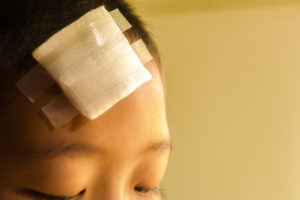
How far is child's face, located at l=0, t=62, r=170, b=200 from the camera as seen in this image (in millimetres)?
353

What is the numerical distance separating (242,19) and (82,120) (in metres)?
0.62

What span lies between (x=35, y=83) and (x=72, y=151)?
0.07 meters

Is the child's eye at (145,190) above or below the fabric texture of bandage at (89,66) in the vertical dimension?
below

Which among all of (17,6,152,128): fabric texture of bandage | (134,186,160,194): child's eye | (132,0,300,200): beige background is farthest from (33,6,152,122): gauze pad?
(132,0,300,200): beige background

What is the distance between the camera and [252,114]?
2.76ft

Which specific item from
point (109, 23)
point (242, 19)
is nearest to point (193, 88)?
point (242, 19)

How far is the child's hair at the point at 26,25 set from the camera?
1.18 ft

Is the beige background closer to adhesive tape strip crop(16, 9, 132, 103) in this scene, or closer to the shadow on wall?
the shadow on wall

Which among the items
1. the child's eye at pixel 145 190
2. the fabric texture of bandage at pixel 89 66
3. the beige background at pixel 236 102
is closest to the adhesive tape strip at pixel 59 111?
the fabric texture of bandage at pixel 89 66

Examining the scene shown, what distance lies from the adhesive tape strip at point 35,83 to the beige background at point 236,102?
0.54 metres

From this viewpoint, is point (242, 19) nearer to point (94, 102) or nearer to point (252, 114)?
point (252, 114)

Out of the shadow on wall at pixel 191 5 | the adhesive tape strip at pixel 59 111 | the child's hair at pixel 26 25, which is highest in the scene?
the child's hair at pixel 26 25

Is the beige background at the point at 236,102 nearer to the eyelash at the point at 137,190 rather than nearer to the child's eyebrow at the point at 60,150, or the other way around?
the eyelash at the point at 137,190

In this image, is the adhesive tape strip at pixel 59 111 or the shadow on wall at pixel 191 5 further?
the shadow on wall at pixel 191 5
